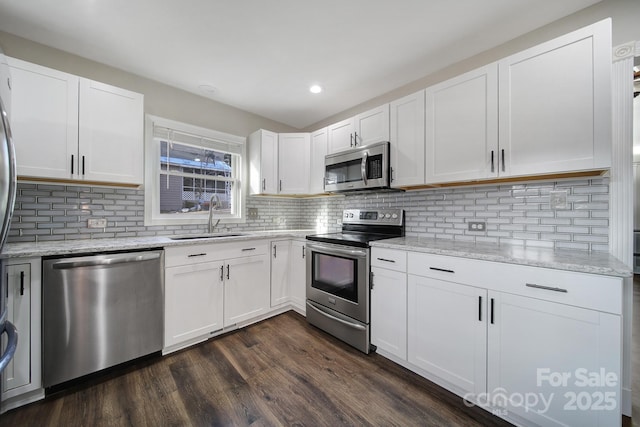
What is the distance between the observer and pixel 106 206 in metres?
2.20

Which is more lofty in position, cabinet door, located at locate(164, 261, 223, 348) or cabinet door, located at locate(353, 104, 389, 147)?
cabinet door, located at locate(353, 104, 389, 147)

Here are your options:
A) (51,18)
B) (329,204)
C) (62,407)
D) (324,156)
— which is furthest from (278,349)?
(51,18)

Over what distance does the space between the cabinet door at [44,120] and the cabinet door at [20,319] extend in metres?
0.73

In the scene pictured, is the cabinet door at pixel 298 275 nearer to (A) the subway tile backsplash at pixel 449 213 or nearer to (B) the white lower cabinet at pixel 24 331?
(A) the subway tile backsplash at pixel 449 213

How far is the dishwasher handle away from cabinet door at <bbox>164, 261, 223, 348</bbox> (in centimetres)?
21

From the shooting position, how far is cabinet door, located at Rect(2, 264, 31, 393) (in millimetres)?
1459

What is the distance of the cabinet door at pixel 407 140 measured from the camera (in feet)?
6.94

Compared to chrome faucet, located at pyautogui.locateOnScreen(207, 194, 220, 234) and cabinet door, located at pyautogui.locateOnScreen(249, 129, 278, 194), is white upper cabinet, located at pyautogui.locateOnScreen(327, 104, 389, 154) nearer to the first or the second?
cabinet door, located at pyautogui.locateOnScreen(249, 129, 278, 194)

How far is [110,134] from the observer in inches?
79.4

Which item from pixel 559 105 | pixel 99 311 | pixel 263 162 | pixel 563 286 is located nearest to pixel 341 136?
pixel 263 162

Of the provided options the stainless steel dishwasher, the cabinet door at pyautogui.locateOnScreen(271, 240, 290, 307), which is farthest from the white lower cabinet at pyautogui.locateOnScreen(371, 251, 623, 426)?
the stainless steel dishwasher

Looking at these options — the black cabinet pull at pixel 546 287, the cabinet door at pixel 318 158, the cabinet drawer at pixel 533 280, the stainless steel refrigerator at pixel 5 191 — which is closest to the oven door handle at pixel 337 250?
the cabinet drawer at pixel 533 280

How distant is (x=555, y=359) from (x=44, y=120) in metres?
3.58

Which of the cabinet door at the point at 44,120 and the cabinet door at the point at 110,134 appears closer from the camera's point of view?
the cabinet door at the point at 44,120
